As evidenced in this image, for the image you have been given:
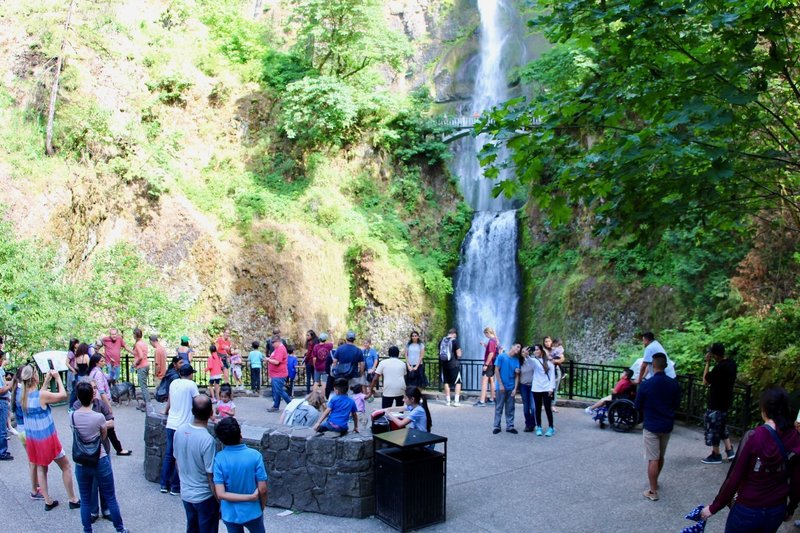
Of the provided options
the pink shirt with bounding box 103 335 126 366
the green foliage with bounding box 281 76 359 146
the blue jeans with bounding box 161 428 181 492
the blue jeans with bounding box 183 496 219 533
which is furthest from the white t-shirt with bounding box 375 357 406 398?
the green foliage with bounding box 281 76 359 146

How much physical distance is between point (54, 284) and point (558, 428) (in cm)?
1368

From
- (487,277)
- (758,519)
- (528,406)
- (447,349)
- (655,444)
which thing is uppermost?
(487,277)

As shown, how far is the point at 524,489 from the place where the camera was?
8.50 m

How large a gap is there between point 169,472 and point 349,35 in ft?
75.9

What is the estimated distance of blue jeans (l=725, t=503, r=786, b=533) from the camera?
15.4ft

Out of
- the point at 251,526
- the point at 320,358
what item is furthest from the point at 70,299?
the point at 251,526

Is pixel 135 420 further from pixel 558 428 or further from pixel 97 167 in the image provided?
pixel 97 167

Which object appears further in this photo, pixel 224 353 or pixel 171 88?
pixel 171 88

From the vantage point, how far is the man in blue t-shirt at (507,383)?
36.8ft

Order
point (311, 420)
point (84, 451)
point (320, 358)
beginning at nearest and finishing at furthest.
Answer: point (84, 451) < point (311, 420) < point (320, 358)

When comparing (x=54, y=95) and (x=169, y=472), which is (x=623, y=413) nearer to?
(x=169, y=472)

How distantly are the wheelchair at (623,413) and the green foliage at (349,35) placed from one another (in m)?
20.4

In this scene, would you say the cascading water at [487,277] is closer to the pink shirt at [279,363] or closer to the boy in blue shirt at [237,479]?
the pink shirt at [279,363]

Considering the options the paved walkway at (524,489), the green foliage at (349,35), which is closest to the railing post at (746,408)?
the paved walkway at (524,489)
